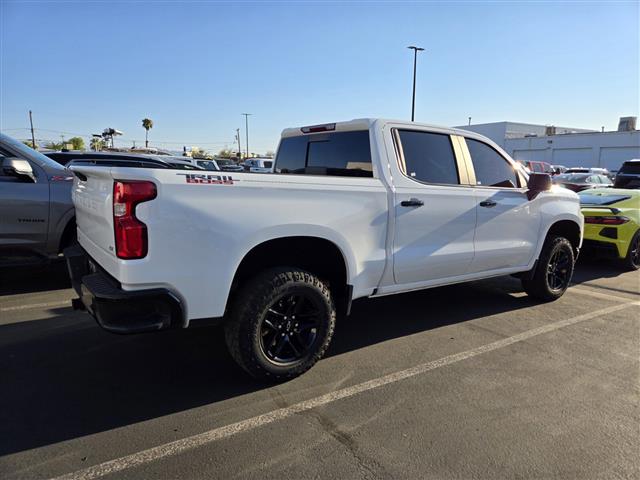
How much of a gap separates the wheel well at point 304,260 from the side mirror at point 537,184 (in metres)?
2.58

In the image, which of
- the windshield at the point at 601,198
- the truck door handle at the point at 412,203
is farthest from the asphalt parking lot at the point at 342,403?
the windshield at the point at 601,198

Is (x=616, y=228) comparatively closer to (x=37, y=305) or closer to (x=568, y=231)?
(x=568, y=231)

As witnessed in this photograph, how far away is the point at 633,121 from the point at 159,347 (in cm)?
5692

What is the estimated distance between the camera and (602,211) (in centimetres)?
764

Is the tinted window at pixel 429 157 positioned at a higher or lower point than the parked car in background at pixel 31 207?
higher

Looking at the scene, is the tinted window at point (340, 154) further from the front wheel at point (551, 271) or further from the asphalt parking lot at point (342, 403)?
the front wheel at point (551, 271)

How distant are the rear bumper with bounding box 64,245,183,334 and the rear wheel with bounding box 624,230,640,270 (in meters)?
7.64

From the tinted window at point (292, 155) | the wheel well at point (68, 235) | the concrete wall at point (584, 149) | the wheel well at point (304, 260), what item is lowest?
the wheel well at point (68, 235)

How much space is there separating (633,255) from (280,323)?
23.1 feet

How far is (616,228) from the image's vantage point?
7.46m

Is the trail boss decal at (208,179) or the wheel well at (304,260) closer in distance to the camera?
the trail boss decal at (208,179)

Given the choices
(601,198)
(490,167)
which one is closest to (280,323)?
(490,167)

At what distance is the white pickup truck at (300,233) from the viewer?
9.12ft

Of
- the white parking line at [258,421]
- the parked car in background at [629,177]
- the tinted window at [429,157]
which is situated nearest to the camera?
the white parking line at [258,421]
